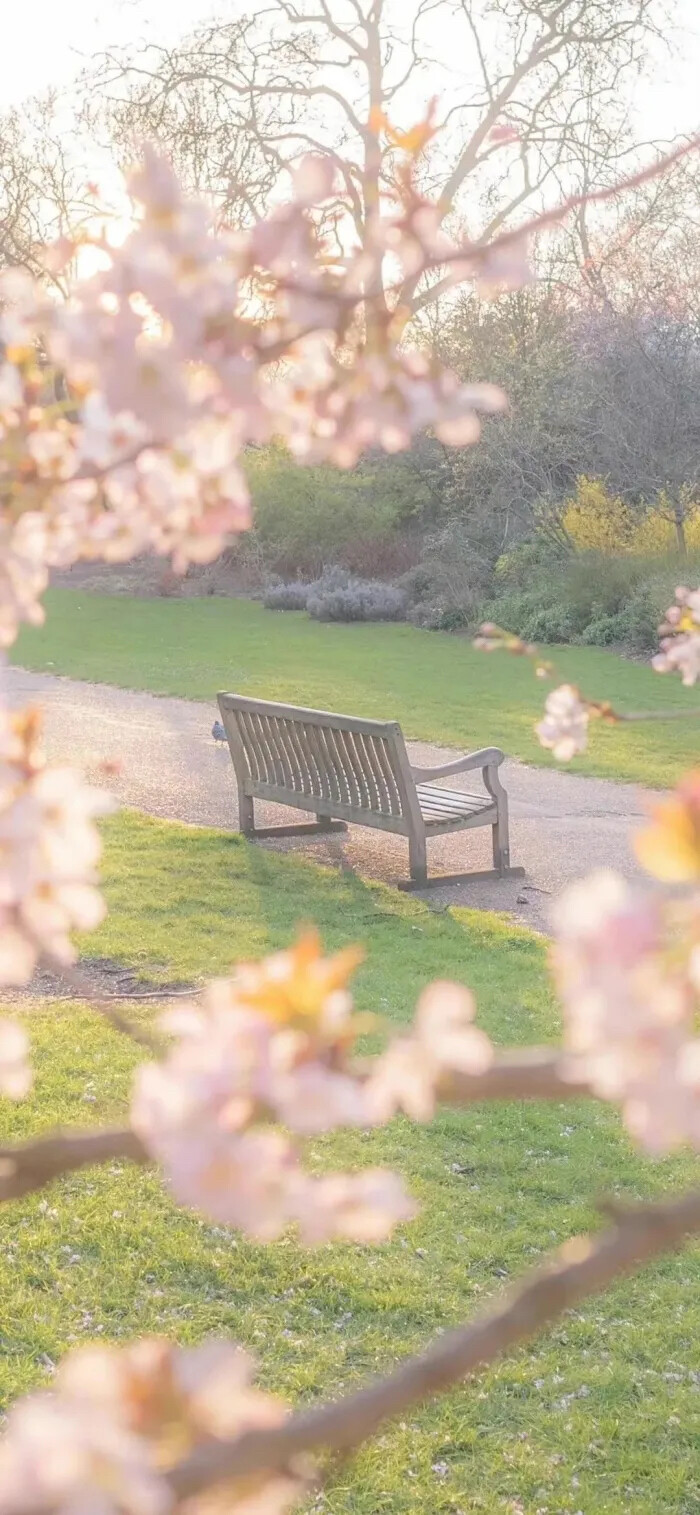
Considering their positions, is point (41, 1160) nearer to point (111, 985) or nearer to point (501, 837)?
point (111, 985)

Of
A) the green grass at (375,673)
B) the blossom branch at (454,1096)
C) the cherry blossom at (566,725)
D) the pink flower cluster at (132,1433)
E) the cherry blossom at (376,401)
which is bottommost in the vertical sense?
the green grass at (375,673)

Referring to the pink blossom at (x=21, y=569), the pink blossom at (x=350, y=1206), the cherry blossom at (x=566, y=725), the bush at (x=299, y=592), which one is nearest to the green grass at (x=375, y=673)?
the bush at (x=299, y=592)

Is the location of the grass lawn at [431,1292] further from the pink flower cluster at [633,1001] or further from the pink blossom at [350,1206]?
the pink flower cluster at [633,1001]

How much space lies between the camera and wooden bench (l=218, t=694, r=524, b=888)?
753 cm

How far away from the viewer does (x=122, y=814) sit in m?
9.44

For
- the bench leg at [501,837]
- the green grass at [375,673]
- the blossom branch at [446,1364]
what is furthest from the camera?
the green grass at [375,673]

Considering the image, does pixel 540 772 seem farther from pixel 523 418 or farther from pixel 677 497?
pixel 523 418

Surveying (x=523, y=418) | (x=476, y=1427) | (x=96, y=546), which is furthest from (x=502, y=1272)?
(x=523, y=418)

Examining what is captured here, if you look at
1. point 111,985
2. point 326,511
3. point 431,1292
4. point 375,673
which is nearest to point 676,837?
point 431,1292

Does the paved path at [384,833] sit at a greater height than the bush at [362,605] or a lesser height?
lesser

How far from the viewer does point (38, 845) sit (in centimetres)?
86

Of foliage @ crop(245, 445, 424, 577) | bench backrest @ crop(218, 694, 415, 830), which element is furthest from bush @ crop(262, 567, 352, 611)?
bench backrest @ crop(218, 694, 415, 830)

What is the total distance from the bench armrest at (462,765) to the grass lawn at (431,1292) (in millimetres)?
1780

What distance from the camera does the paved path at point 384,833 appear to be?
7.84 meters
